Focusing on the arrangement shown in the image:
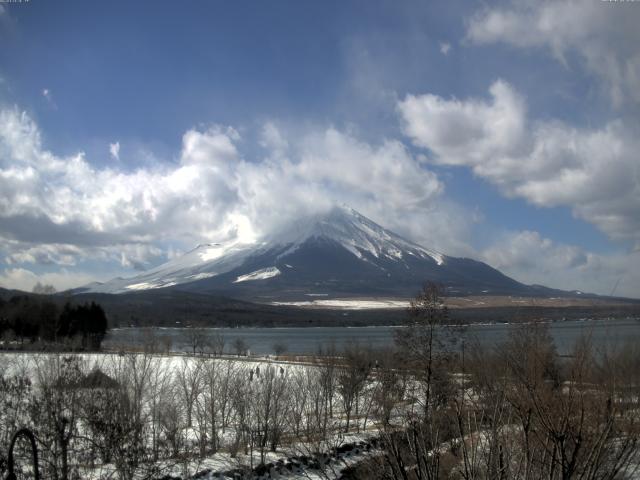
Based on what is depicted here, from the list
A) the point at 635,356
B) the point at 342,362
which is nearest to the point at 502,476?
the point at 635,356

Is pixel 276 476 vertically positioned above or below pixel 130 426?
below

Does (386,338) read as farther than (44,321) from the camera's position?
Yes

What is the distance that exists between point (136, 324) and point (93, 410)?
167439mm

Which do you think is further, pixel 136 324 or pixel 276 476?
pixel 136 324

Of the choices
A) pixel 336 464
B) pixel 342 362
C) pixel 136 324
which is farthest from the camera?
pixel 136 324

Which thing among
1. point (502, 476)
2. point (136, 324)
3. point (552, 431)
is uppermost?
point (552, 431)

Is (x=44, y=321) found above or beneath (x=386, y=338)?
above

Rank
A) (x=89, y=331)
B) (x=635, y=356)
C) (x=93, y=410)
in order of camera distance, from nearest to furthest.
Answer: (x=93, y=410), (x=635, y=356), (x=89, y=331)

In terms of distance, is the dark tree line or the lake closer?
the lake

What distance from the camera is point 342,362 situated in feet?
146

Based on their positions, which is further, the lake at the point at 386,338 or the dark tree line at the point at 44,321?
the dark tree line at the point at 44,321

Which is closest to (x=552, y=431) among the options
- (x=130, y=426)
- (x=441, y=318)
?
(x=130, y=426)

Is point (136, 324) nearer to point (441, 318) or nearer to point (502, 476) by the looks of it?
point (441, 318)

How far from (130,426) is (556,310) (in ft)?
661
